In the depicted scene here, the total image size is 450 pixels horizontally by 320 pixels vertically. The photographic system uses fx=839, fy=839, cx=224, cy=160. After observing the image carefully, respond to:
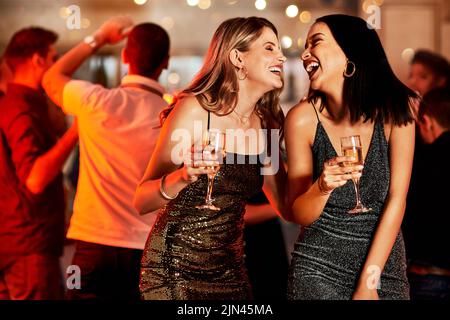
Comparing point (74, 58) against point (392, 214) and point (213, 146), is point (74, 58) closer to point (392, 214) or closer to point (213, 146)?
point (213, 146)

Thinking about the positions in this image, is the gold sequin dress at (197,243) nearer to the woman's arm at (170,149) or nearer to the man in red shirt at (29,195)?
the woman's arm at (170,149)

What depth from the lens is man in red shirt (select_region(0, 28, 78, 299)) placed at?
13.3 ft

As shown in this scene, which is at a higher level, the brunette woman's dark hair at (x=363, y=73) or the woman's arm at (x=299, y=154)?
the brunette woman's dark hair at (x=363, y=73)

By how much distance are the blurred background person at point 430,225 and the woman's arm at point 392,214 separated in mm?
956

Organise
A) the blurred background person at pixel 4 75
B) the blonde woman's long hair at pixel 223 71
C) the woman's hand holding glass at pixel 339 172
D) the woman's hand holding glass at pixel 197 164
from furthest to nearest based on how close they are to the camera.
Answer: the blurred background person at pixel 4 75 → the blonde woman's long hair at pixel 223 71 → the woman's hand holding glass at pixel 197 164 → the woman's hand holding glass at pixel 339 172

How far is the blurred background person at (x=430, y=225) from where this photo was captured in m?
3.80

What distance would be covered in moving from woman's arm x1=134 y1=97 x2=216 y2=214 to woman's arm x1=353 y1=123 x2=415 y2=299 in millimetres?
685

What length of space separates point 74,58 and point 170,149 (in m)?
1.30

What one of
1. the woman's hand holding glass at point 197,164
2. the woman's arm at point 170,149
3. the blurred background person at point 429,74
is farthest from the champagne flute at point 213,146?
the blurred background person at point 429,74

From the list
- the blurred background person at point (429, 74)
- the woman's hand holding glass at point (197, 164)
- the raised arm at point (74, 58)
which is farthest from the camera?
the blurred background person at point (429, 74)

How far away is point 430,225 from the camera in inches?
150

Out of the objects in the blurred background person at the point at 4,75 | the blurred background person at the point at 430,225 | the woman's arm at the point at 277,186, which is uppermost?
the blurred background person at the point at 4,75

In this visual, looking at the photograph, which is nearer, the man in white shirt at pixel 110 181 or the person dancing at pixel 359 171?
the person dancing at pixel 359 171

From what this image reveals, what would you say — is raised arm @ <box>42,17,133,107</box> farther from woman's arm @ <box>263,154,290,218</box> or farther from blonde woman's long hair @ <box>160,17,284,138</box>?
woman's arm @ <box>263,154,290,218</box>
